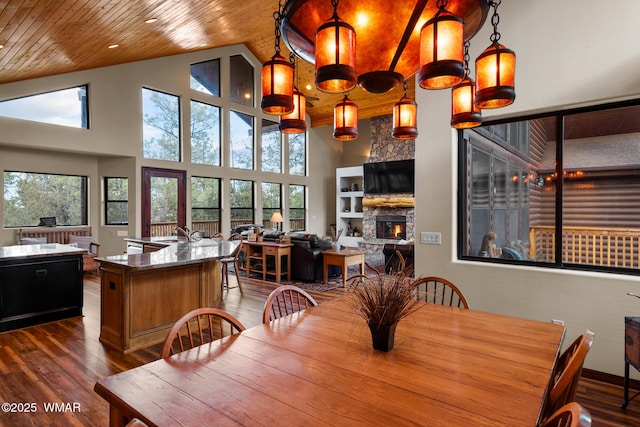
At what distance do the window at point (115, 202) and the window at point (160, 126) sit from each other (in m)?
0.94

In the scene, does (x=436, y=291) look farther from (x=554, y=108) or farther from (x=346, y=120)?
(x=554, y=108)

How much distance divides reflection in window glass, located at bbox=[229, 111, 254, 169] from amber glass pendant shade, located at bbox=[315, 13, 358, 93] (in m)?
8.82

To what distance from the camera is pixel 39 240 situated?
6383 mm

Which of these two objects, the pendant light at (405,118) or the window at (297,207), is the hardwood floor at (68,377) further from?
the window at (297,207)

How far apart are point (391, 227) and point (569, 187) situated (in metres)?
7.59

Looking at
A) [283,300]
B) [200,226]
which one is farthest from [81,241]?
[283,300]

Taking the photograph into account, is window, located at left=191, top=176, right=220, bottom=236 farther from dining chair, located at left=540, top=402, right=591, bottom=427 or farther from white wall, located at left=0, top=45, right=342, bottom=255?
dining chair, located at left=540, top=402, right=591, bottom=427

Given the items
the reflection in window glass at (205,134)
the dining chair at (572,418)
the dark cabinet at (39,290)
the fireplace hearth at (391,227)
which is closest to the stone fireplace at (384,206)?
the fireplace hearth at (391,227)

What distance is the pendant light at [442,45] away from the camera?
1.13m

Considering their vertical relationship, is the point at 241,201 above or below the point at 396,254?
above

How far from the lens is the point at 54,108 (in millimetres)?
6578

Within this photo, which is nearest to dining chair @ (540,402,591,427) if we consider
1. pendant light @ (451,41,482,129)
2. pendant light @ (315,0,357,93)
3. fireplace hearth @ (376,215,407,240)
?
pendant light @ (315,0,357,93)

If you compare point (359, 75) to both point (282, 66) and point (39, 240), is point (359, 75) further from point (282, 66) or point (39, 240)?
Answer: point (39, 240)

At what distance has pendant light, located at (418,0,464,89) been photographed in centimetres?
113
